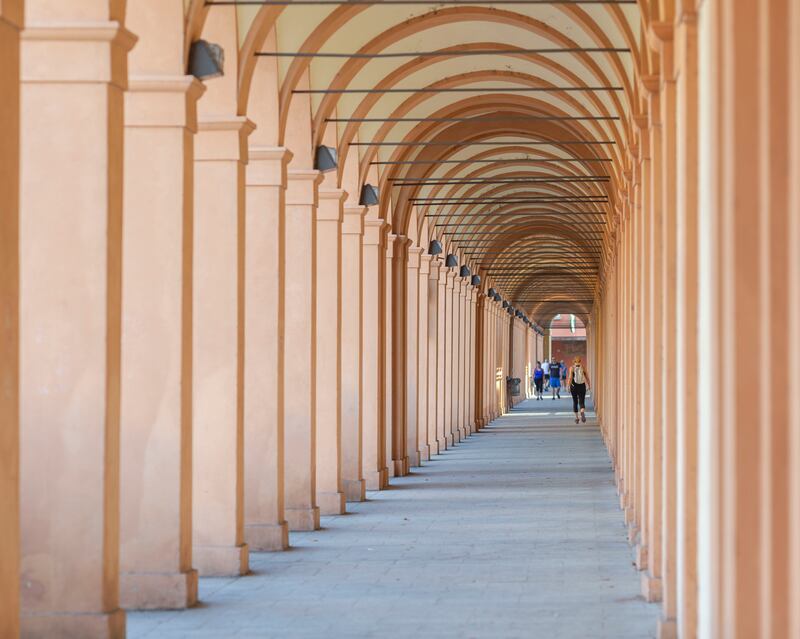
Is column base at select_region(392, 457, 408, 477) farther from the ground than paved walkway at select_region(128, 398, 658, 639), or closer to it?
farther from the ground

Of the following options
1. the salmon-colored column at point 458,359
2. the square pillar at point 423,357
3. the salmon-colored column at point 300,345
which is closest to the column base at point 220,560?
the salmon-colored column at point 300,345

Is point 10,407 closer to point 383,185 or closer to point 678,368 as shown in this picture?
point 678,368

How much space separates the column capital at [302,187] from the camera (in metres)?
17.3

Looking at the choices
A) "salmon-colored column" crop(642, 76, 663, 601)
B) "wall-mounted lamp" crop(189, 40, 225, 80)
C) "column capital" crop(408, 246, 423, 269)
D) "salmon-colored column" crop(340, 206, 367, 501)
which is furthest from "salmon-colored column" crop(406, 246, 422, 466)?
"wall-mounted lamp" crop(189, 40, 225, 80)

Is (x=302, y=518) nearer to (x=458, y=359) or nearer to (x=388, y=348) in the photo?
(x=388, y=348)

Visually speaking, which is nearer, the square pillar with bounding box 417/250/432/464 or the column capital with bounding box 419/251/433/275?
the square pillar with bounding box 417/250/432/464

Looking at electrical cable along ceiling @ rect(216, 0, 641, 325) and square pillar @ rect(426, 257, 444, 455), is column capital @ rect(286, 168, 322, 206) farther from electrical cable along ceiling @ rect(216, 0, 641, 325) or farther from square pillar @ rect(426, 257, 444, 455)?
square pillar @ rect(426, 257, 444, 455)

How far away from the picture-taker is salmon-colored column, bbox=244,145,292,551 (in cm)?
1513

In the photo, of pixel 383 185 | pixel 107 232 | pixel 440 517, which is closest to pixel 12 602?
pixel 107 232

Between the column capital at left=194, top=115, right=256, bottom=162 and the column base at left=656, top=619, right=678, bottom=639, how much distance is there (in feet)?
20.7

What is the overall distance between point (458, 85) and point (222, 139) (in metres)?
11.2

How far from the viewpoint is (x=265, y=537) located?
49.7 feet

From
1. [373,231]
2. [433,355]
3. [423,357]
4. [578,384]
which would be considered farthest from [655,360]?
[578,384]

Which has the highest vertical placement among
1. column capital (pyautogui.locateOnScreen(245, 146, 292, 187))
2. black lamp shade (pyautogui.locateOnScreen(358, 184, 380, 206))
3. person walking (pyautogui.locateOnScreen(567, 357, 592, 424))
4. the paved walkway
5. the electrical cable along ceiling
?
the electrical cable along ceiling
